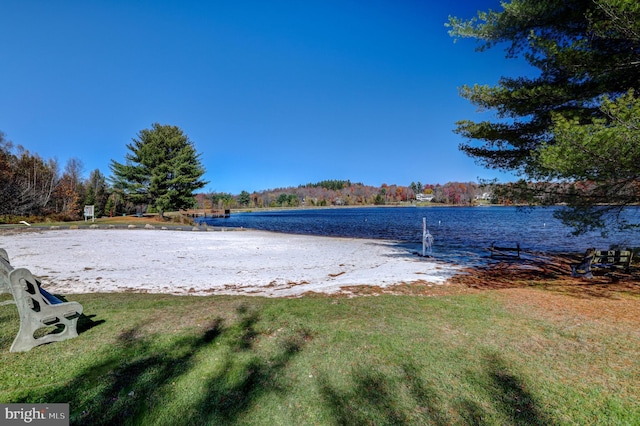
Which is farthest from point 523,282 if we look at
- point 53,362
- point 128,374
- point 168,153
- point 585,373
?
point 168,153

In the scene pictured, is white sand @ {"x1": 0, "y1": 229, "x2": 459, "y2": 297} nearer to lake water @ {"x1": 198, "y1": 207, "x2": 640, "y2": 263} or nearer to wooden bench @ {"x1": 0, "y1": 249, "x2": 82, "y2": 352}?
wooden bench @ {"x1": 0, "y1": 249, "x2": 82, "y2": 352}

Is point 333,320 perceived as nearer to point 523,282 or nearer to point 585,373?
point 585,373

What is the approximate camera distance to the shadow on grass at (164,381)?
2.63m

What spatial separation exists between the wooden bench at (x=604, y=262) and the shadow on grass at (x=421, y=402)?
830 cm

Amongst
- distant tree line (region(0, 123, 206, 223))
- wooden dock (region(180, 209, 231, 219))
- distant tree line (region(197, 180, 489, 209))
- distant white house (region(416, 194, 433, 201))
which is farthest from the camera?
distant white house (region(416, 194, 433, 201))

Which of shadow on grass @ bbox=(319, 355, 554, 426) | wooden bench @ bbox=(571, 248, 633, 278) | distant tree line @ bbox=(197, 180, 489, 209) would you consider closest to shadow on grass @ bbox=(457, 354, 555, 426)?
shadow on grass @ bbox=(319, 355, 554, 426)

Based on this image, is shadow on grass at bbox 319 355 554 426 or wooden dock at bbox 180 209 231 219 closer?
shadow on grass at bbox 319 355 554 426

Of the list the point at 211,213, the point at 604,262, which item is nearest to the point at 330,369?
the point at 604,262

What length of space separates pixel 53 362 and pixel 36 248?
14199 millimetres

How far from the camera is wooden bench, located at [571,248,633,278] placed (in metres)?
8.91

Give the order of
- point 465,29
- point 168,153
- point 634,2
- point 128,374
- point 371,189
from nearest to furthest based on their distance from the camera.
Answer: point 128,374 → point 634,2 → point 465,29 → point 168,153 → point 371,189

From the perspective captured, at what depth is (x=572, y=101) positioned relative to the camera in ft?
24.2

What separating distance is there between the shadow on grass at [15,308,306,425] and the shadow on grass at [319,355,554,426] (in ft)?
2.65

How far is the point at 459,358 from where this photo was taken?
3.59 m
